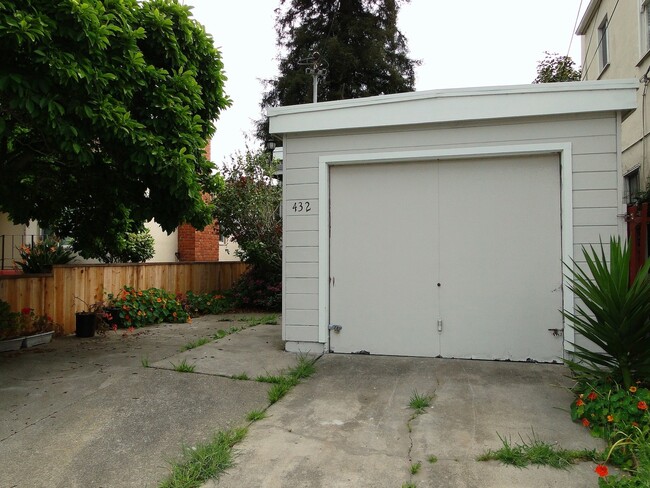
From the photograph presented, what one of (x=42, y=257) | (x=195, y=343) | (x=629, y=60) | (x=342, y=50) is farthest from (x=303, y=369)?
(x=342, y=50)

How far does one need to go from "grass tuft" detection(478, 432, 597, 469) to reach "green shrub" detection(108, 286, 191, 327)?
22.6ft

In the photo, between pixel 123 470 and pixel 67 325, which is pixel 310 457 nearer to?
pixel 123 470

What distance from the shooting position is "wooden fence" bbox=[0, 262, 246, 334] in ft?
22.7

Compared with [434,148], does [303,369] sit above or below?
below

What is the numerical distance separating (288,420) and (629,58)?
409 inches

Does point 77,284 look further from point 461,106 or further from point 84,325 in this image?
point 461,106

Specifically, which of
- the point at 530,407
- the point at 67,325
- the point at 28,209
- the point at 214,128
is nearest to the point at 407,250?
the point at 530,407

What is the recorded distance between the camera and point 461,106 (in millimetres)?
5430

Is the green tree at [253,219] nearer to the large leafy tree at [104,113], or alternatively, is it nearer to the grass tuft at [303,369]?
the large leafy tree at [104,113]

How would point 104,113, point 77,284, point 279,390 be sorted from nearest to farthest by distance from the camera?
point 104,113, point 279,390, point 77,284

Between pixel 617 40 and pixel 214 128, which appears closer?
pixel 214 128

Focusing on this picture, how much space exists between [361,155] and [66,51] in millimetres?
3266

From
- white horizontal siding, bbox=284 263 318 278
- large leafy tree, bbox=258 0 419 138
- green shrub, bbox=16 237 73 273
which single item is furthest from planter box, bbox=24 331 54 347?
large leafy tree, bbox=258 0 419 138

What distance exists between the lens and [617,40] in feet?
34.6
